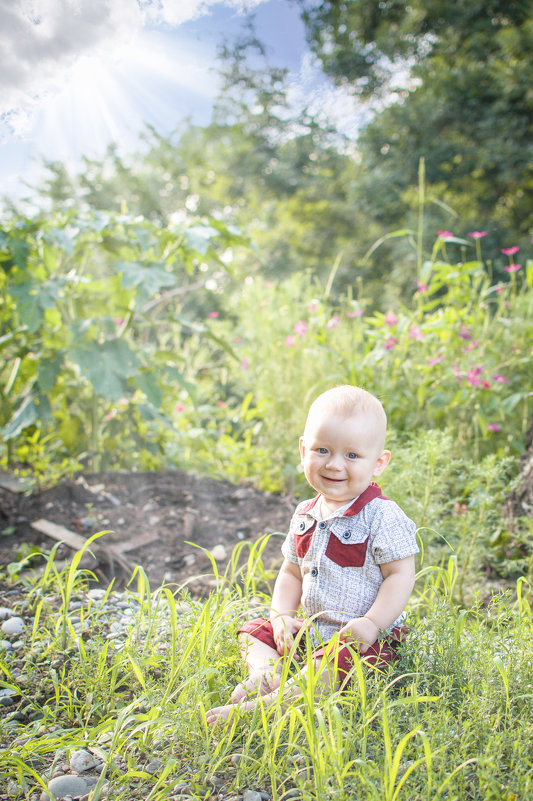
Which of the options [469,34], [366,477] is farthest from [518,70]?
[366,477]

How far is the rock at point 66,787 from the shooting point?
3.53 feet

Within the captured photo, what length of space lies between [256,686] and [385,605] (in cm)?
34

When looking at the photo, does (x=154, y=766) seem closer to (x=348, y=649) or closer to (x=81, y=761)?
(x=81, y=761)

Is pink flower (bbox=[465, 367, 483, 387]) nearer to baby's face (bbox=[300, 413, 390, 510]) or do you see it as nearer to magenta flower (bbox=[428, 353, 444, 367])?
magenta flower (bbox=[428, 353, 444, 367])

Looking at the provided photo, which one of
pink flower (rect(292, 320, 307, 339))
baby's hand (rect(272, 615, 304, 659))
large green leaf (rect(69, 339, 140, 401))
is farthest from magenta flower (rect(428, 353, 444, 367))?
→ baby's hand (rect(272, 615, 304, 659))

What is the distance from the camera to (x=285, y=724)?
1.14 meters

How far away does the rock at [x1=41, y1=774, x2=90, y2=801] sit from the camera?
42.3 inches

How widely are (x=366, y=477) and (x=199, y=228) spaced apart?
5.34ft

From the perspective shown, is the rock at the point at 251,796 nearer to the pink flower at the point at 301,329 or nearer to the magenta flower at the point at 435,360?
the magenta flower at the point at 435,360

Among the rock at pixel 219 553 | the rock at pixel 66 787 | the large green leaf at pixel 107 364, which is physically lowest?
the rock at pixel 66 787

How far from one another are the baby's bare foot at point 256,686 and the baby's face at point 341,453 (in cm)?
43

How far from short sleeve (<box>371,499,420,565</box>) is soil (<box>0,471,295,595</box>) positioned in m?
0.87

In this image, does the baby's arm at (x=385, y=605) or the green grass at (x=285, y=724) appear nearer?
the green grass at (x=285, y=724)

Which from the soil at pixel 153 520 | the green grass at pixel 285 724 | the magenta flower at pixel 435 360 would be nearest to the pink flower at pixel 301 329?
the magenta flower at pixel 435 360
